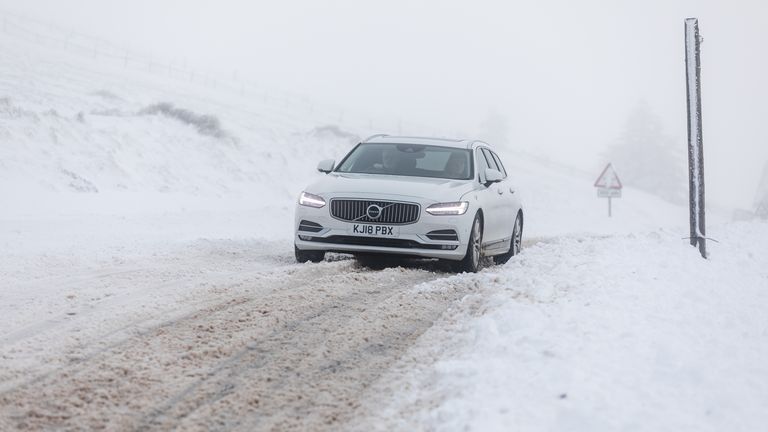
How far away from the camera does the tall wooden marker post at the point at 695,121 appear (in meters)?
11.0

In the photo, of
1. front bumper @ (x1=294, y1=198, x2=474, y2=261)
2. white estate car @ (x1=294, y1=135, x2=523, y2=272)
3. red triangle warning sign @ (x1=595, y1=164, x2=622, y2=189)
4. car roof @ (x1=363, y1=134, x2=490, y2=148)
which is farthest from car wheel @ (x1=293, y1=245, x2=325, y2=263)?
red triangle warning sign @ (x1=595, y1=164, x2=622, y2=189)

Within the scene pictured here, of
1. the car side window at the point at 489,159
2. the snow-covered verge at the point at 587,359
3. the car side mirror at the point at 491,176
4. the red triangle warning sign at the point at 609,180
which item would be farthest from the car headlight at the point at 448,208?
the red triangle warning sign at the point at 609,180

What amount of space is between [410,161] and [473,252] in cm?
166

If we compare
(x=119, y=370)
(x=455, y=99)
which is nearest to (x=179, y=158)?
(x=119, y=370)

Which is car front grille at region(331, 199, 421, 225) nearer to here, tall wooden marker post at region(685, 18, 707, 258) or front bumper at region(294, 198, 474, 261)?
front bumper at region(294, 198, 474, 261)

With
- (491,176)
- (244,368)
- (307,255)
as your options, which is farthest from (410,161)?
(244,368)

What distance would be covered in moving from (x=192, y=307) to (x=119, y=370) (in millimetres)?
1847

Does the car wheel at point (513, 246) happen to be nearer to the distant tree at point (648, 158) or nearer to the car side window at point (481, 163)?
the car side window at point (481, 163)

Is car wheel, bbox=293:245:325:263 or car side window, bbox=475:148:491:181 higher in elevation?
car side window, bbox=475:148:491:181

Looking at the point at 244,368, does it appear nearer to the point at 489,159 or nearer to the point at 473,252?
the point at 473,252

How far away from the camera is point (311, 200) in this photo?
9.42 m

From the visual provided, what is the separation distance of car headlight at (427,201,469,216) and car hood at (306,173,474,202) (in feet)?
0.20

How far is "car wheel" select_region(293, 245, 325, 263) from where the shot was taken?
31.4 feet

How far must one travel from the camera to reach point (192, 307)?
662 centimetres
